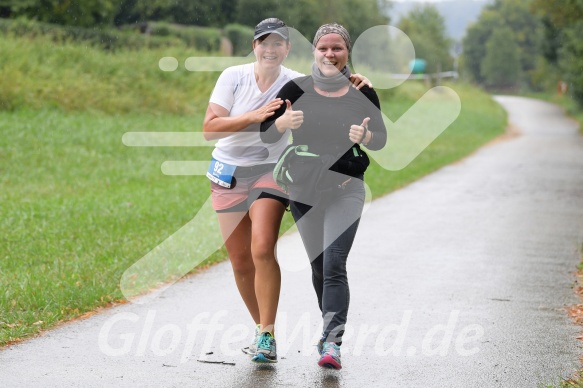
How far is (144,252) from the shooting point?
9695 mm

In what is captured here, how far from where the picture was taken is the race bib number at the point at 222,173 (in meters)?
5.70

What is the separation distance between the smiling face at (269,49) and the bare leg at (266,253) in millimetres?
796

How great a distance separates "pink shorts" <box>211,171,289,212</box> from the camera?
18.5 feet

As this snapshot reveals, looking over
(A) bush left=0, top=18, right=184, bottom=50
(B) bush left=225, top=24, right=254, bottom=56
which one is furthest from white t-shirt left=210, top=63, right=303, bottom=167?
(B) bush left=225, top=24, right=254, bottom=56

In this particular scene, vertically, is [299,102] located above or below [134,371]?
above

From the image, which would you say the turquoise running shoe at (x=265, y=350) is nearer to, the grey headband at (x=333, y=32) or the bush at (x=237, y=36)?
the grey headband at (x=333, y=32)

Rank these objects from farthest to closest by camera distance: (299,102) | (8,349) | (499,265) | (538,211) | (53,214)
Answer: (538,211)
(53,214)
(499,265)
(8,349)
(299,102)

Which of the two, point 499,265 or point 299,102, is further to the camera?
point 499,265

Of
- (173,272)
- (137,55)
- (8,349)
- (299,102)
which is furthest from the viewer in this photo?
(137,55)

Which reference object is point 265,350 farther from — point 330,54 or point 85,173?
point 85,173

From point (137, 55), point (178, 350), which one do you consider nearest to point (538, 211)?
point (178, 350)

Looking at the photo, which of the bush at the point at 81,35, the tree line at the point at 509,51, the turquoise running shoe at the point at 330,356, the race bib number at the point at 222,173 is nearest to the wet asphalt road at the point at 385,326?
the turquoise running shoe at the point at 330,356

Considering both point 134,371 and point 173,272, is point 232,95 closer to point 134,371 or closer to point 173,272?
point 134,371

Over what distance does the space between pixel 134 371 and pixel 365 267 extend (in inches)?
164
